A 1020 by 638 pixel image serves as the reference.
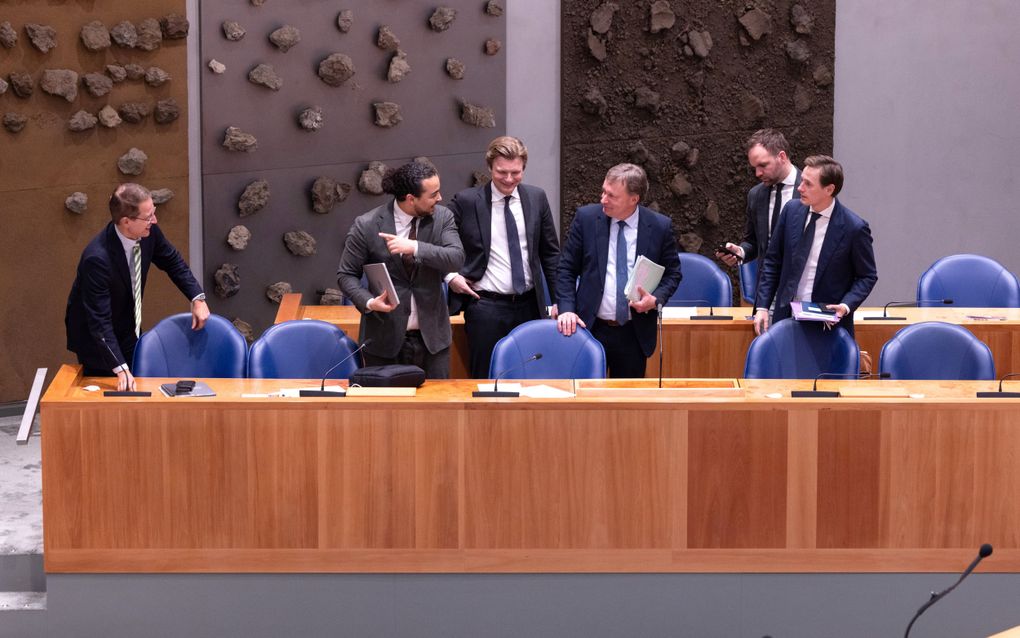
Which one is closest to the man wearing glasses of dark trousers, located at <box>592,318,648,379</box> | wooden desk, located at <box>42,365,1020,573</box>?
wooden desk, located at <box>42,365,1020,573</box>

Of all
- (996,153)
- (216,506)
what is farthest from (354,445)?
(996,153)

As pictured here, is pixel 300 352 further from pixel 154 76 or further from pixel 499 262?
pixel 154 76

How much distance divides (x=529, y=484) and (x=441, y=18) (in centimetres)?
439

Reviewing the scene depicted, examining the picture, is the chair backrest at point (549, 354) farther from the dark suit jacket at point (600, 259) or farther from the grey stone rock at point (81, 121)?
the grey stone rock at point (81, 121)

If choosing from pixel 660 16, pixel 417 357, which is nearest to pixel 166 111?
pixel 417 357

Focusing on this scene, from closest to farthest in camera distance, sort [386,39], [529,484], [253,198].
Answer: [529,484] → [253,198] → [386,39]

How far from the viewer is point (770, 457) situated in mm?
4145

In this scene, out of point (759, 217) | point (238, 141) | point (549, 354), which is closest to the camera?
point (549, 354)

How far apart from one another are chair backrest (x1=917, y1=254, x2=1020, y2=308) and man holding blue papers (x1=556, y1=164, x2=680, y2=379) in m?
1.91

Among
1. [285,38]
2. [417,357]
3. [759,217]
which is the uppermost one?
[285,38]

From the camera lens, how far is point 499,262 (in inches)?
221

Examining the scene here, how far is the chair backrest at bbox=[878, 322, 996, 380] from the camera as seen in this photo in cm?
488

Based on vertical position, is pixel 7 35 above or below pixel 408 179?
above

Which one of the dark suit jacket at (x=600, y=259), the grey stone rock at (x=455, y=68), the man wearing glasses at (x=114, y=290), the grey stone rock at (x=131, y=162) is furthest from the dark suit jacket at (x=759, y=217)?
the grey stone rock at (x=131, y=162)
